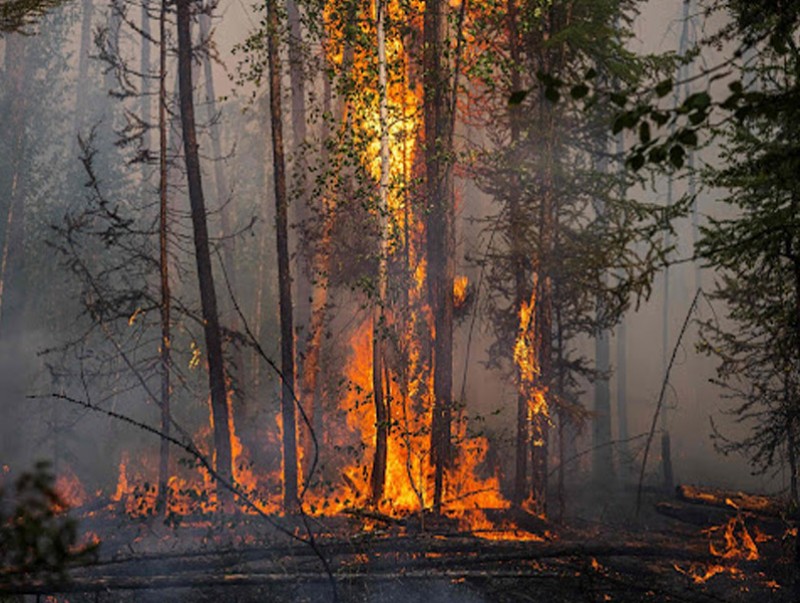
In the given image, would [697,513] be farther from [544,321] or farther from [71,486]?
[71,486]

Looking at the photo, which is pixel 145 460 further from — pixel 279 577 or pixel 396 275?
pixel 279 577

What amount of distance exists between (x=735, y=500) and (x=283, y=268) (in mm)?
9521

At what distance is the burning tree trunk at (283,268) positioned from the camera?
16469 millimetres

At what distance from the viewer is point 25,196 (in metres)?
31.6

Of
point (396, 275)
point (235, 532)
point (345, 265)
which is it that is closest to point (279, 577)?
point (235, 532)

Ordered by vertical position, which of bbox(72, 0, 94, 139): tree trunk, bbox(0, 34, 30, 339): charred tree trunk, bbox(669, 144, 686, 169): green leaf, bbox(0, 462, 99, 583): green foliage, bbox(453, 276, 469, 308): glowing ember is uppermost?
bbox(72, 0, 94, 139): tree trunk

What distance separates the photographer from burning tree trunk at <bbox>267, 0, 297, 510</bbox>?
16.5 metres

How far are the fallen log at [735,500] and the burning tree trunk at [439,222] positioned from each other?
5056 mm

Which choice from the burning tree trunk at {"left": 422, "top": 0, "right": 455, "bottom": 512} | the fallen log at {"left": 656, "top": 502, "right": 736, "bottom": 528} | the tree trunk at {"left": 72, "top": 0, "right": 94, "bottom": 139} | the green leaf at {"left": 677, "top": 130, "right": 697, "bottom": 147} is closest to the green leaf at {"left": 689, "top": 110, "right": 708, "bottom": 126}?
the green leaf at {"left": 677, "top": 130, "right": 697, "bottom": 147}

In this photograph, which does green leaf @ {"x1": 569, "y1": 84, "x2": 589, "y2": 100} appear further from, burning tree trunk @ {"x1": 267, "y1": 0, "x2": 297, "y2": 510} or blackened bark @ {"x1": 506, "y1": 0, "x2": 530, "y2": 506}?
burning tree trunk @ {"x1": 267, "y1": 0, "x2": 297, "y2": 510}

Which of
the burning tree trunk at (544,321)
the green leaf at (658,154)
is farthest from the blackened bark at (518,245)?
the green leaf at (658,154)

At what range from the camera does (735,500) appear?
1590 cm

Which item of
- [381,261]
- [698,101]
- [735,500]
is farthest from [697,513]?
[698,101]

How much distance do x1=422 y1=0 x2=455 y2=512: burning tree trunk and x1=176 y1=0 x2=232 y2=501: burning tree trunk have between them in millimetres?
3988
